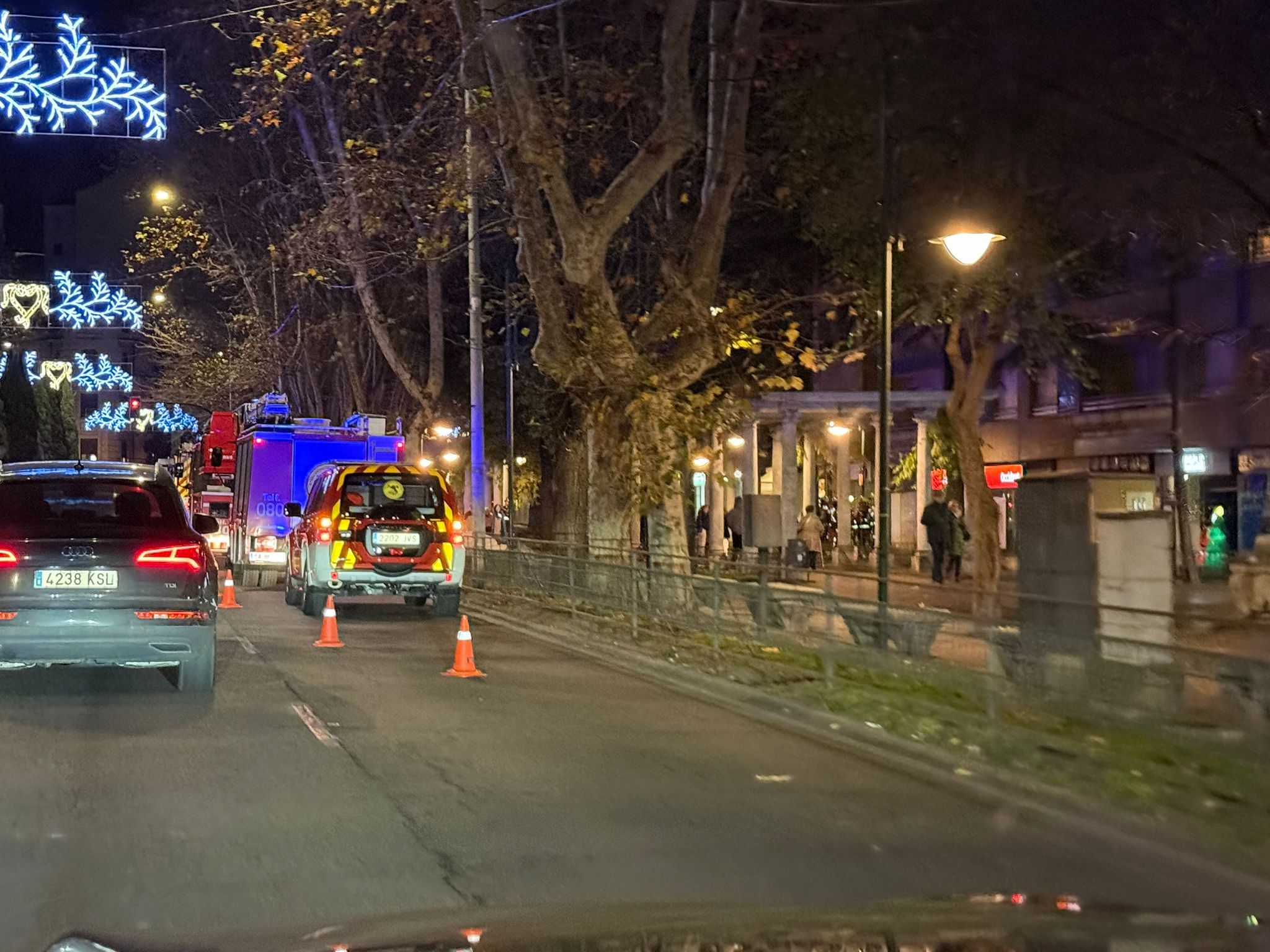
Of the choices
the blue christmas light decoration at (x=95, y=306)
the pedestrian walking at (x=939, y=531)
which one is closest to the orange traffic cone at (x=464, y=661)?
the pedestrian walking at (x=939, y=531)

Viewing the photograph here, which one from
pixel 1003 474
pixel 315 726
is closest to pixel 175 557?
pixel 315 726

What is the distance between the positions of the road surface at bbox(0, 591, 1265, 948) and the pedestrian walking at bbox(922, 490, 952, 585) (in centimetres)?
1472

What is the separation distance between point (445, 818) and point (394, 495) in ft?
41.3

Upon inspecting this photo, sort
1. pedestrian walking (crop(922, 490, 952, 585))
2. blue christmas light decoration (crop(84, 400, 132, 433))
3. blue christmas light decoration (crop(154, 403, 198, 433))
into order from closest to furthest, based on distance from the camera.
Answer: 1. pedestrian walking (crop(922, 490, 952, 585))
2. blue christmas light decoration (crop(154, 403, 198, 433))
3. blue christmas light decoration (crop(84, 400, 132, 433))

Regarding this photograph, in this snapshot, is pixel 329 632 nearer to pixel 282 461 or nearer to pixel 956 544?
pixel 282 461

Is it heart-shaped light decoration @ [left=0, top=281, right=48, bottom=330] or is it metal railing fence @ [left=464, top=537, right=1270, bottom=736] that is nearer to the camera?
metal railing fence @ [left=464, top=537, right=1270, bottom=736]

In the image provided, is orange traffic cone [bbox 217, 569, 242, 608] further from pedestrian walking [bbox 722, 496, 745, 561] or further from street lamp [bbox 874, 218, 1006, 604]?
pedestrian walking [bbox 722, 496, 745, 561]

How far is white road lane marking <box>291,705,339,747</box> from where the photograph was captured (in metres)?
10.5

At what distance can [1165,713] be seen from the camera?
897 cm

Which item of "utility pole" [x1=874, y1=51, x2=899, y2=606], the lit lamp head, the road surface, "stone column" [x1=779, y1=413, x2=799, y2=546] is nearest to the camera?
the road surface

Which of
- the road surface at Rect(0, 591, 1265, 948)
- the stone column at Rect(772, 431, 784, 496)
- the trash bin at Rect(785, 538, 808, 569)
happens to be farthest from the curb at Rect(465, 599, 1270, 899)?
the stone column at Rect(772, 431, 784, 496)

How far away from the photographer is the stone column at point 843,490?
37188 millimetres

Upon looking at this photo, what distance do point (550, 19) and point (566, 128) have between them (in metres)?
1.98

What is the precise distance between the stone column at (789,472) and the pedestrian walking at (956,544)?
5123 millimetres
